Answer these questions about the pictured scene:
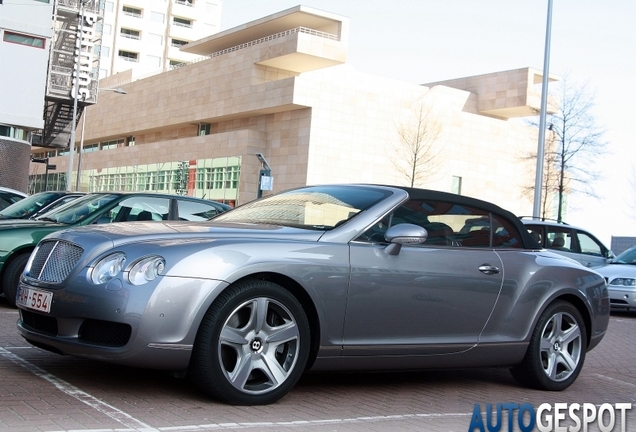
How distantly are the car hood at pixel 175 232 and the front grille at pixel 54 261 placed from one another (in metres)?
0.06

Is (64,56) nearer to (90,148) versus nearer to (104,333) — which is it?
(90,148)

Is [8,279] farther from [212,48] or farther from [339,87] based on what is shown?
[212,48]

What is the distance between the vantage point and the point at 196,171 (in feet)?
219

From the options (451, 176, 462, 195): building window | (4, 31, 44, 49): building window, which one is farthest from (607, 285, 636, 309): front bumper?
(451, 176, 462, 195): building window

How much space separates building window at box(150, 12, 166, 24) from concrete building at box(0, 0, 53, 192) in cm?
6493

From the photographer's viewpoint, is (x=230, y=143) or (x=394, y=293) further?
(x=230, y=143)

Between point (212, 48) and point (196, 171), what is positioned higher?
point (212, 48)

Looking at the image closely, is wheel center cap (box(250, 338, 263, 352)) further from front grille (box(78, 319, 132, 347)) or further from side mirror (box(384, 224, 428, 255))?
side mirror (box(384, 224, 428, 255))

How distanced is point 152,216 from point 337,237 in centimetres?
522

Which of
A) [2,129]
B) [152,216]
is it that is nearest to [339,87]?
[2,129]

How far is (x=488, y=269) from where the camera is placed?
6.50 m

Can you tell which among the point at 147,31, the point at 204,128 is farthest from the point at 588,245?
the point at 147,31

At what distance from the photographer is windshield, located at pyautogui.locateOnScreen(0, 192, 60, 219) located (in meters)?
12.9

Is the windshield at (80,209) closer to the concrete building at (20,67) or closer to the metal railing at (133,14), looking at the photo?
the concrete building at (20,67)
